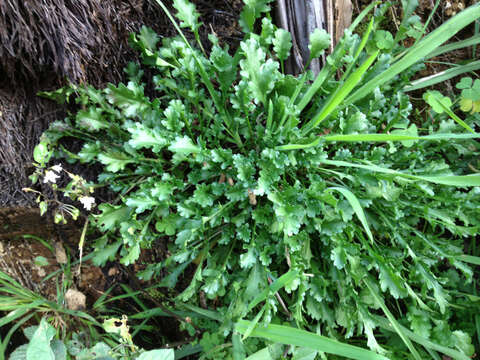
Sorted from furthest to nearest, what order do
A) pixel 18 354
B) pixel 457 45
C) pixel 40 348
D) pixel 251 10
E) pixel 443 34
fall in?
pixel 457 45 → pixel 251 10 → pixel 18 354 → pixel 443 34 → pixel 40 348

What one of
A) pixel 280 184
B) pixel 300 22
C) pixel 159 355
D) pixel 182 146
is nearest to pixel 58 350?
pixel 159 355

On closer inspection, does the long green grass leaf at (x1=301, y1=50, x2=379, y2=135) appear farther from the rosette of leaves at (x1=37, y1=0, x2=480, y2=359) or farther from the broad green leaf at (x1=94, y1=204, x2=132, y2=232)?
the broad green leaf at (x1=94, y1=204, x2=132, y2=232)

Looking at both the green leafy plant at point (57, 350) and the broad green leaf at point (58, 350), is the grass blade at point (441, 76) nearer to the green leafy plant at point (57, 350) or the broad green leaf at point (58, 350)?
the green leafy plant at point (57, 350)

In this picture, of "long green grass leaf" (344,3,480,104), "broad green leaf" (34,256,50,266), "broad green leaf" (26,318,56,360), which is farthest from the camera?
"broad green leaf" (34,256,50,266)

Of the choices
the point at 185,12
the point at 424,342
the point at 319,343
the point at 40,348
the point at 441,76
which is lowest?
the point at 424,342

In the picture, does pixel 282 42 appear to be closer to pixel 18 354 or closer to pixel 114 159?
pixel 114 159

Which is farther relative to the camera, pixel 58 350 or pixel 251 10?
pixel 251 10

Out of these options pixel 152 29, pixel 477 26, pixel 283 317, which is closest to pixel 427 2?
pixel 477 26

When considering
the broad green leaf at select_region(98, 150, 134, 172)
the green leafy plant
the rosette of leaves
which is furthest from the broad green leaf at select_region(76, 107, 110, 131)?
the green leafy plant
